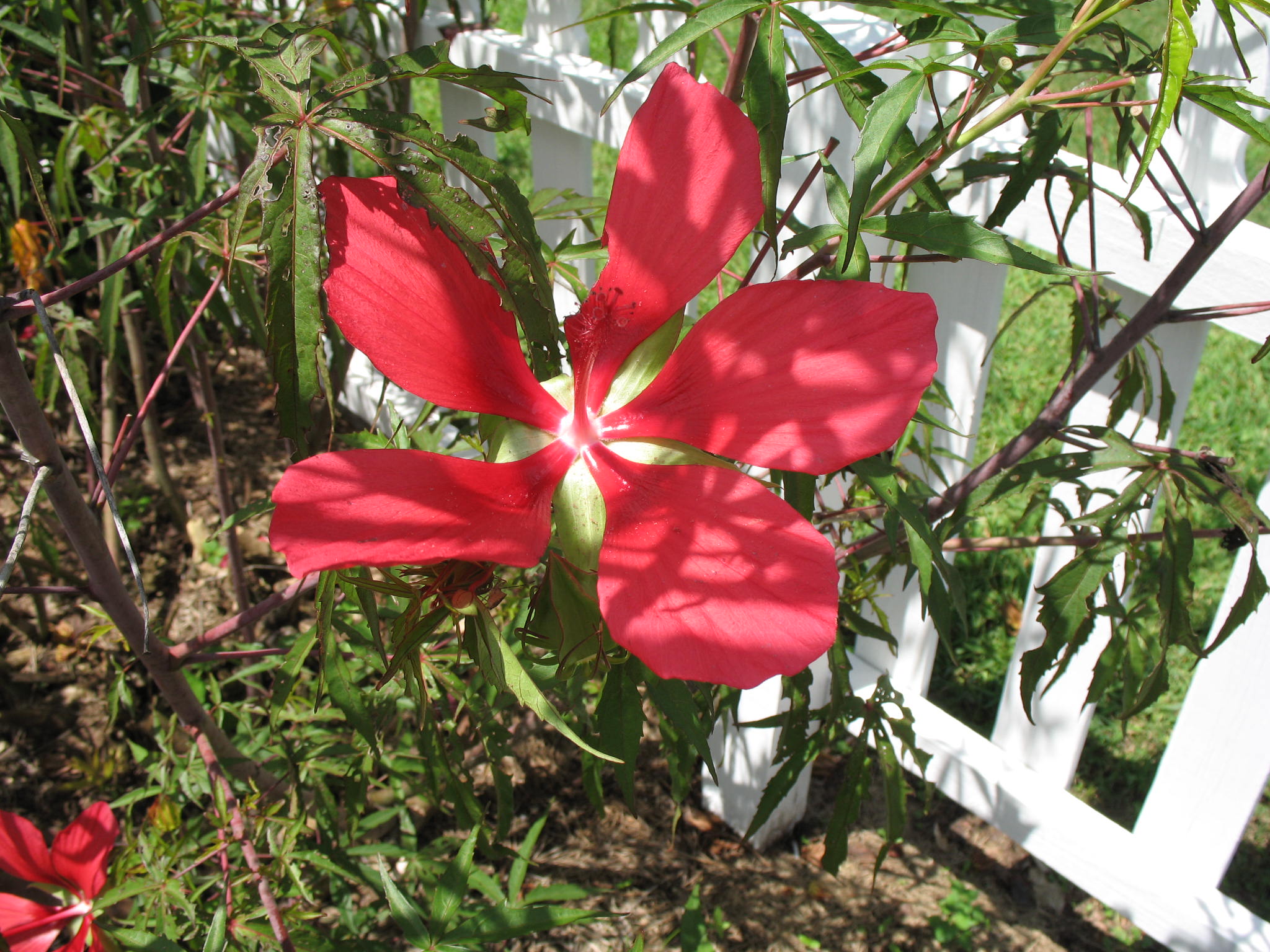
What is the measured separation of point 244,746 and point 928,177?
1.27 meters

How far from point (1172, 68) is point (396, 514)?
47 cm

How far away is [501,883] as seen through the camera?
5.48 ft

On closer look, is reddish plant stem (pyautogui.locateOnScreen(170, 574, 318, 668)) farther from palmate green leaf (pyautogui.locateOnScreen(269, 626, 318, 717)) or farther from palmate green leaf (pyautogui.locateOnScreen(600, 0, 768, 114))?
palmate green leaf (pyautogui.locateOnScreen(600, 0, 768, 114))

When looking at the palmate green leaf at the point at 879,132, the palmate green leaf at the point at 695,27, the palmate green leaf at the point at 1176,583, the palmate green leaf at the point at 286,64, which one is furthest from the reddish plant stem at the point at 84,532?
the palmate green leaf at the point at 1176,583

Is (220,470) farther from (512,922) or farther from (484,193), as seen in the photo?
(484,193)

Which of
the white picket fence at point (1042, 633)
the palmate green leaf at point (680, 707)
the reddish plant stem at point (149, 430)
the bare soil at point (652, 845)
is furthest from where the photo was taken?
the reddish plant stem at point (149, 430)

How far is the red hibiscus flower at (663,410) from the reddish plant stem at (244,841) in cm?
61

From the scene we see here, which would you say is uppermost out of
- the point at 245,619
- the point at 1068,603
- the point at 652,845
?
the point at 1068,603

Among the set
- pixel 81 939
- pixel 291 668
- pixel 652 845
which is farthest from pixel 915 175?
pixel 652 845

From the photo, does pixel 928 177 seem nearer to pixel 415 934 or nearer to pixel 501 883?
pixel 415 934

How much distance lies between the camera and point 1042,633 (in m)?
1.65

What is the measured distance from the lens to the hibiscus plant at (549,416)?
621 mm

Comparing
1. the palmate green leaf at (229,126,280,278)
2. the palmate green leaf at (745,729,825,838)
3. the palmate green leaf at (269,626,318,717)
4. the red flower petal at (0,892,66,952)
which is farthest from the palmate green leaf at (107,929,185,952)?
the palmate green leaf at (229,126,280,278)

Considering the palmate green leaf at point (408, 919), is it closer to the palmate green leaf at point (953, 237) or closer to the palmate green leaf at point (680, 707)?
the palmate green leaf at point (680, 707)
